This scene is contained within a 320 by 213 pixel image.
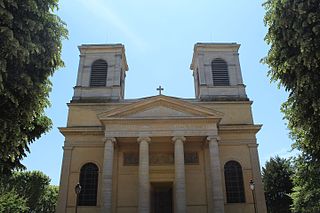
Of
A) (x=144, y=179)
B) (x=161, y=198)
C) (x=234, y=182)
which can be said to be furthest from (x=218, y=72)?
(x=144, y=179)

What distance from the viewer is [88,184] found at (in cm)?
2366

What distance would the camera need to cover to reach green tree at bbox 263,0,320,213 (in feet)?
32.7

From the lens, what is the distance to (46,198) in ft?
152

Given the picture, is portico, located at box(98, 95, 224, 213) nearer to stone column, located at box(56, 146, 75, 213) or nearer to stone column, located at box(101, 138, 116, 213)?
stone column, located at box(101, 138, 116, 213)

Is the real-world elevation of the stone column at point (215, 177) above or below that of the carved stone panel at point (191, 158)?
below

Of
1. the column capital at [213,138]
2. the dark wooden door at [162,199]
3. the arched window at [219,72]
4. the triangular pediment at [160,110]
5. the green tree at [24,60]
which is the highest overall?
the arched window at [219,72]

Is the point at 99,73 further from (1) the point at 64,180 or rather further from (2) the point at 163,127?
(1) the point at 64,180

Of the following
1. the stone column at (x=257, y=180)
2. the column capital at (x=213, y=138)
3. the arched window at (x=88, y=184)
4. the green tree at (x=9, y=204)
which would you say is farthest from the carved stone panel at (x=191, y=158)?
the green tree at (x=9, y=204)

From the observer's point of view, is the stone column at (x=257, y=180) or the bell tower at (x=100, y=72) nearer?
the stone column at (x=257, y=180)

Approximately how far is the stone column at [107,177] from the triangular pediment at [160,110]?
1.94 meters

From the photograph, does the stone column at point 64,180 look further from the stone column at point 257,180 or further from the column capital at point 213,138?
the stone column at point 257,180

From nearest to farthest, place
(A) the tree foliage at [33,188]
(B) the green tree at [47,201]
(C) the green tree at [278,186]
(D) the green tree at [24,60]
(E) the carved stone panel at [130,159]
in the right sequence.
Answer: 1. (D) the green tree at [24,60]
2. (E) the carved stone panel at [130,159]
3. (C) the green tree at [278,186]
4. (A) the tree foliage at [33,188]
5. (B) the green tree at [47,201]

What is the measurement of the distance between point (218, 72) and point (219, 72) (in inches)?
3.4

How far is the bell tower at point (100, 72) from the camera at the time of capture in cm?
2762
